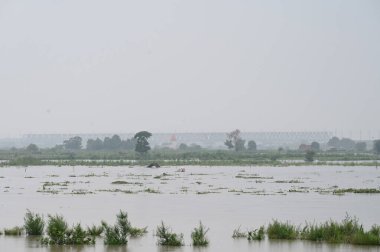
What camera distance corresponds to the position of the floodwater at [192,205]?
20.2 m

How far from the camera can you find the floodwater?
20.2 metres

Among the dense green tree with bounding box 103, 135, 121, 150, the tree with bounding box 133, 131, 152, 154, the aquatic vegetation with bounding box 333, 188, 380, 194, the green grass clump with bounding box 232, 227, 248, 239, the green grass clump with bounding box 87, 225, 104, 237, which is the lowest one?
the green grass clump with bounding box 232, 227, 248, 239

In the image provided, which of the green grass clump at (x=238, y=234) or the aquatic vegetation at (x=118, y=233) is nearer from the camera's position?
the aquatic vegetation at (x=118, y=233)

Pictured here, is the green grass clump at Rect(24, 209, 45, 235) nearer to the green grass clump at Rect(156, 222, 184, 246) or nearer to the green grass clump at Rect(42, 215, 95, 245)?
the green grass clump at Rect(42, 215, 95, 245)

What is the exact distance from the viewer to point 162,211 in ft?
95.6

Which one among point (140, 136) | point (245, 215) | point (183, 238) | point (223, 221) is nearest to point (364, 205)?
point (245, 215)

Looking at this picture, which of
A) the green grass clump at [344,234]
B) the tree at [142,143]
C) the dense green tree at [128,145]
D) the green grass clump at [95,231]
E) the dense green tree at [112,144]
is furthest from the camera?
the dense green tree at [112,144]

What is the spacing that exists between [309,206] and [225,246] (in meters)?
11.9

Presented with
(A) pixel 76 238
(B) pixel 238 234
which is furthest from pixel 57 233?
(B) pixel 238 234

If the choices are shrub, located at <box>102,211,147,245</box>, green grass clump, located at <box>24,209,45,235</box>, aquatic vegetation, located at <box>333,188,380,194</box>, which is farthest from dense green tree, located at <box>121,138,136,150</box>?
shrub, located at <box>102,211,147,245</box>

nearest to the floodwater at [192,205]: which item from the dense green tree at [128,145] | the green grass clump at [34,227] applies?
the green grass clump at [34,227]

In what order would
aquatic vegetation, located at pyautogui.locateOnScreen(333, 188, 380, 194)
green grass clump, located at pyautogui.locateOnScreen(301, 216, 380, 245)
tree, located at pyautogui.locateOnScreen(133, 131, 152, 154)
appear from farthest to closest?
tree, located at pyautogui.locateOnScreen(133, 131, 152, 154), aquatic vegetation, located at pyautogui.locateOnScreen(333, 188, 380, 194), green grass clump, located at pyautogui.locateOnScreen(301, 216, 380, 245)

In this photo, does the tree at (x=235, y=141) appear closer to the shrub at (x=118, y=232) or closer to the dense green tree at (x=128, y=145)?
the dense green tree at (x=128, y=145)

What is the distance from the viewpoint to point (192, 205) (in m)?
31.6
